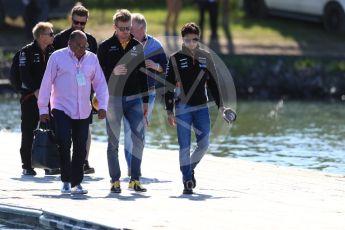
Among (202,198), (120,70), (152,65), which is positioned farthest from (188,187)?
(152,65)

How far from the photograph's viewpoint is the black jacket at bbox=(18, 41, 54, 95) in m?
14.0

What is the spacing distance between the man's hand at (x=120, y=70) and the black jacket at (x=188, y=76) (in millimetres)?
437

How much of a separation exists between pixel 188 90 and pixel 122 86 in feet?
2.22

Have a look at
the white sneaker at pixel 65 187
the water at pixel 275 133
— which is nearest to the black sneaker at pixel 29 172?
the white sneaker at pixel 65 187

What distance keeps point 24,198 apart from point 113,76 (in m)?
1.62

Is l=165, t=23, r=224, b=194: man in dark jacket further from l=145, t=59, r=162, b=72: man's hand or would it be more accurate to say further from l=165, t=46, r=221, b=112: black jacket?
l=145, t=59, r=162, b=72: man's hand

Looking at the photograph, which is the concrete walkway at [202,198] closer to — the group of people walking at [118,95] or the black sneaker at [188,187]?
the black sneaker at [188,187]

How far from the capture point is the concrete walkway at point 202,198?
11.0m

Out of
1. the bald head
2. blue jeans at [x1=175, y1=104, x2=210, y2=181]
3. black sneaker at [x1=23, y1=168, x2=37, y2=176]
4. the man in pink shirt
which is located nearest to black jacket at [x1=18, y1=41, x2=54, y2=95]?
black sneaker at [x1=23, y1=168, x2=37, y2=176]

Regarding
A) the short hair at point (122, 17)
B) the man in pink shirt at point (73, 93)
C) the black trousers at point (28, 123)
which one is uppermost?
the short hair at point (122, 17)

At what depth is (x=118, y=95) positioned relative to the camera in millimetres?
12898

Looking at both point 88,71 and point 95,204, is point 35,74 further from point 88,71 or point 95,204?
point 95,204

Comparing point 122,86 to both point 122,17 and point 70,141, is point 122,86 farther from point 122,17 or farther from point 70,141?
point 70,141

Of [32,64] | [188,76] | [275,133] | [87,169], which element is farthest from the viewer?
[275,133]
